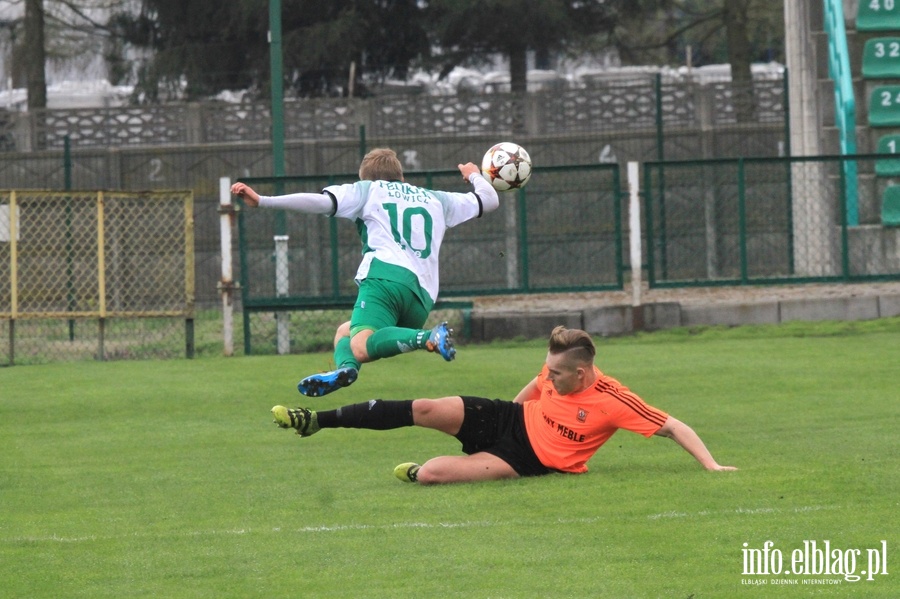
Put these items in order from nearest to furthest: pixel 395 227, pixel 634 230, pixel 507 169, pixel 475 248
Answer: pixel 395 227, pixel 507 169, pixel 634 230, pixel 475 248

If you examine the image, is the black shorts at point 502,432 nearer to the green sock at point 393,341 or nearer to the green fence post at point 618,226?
the green sock at point 393,341

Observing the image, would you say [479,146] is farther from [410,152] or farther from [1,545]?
[1,545]

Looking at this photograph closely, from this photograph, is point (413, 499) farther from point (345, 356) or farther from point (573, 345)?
point (345, 356)

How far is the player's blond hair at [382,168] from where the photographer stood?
28.9 ft

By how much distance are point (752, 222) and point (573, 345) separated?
10.3 m

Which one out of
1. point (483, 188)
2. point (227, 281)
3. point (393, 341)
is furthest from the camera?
point (227, 281)

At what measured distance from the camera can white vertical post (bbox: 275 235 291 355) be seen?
16.4 metres

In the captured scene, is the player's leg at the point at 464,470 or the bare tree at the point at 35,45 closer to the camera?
the player's leg at the point at 464,470

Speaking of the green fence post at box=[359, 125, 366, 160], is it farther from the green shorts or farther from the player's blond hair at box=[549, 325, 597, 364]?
the player's blond hair at box=[549, 325, 597, 364]

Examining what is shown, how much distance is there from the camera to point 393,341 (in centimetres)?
812

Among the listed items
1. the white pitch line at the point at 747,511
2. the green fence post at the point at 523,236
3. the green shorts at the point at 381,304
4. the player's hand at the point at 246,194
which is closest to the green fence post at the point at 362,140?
the green fence post at the point at 523,236

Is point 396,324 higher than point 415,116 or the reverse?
the reverse

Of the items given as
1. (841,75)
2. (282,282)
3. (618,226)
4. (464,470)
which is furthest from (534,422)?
(841,75)

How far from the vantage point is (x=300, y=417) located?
7676 millimetres
